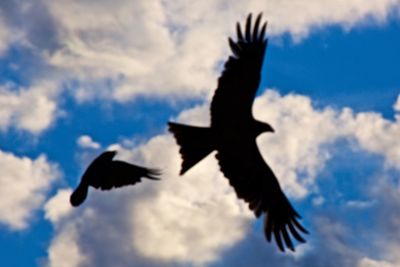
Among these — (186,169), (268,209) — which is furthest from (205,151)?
(268,209)

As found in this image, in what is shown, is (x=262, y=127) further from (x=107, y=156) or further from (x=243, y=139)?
(x=107, y=156)

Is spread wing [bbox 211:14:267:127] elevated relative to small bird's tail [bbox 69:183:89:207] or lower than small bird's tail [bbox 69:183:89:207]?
elevated

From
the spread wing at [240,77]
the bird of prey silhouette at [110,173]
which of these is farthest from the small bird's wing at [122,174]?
the spread wing at [240,77]

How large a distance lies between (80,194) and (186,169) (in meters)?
2.39

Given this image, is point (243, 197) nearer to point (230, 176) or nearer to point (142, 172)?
point (230, 176)

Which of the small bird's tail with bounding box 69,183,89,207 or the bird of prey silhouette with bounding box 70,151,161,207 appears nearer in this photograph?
the small bird's tail with bounding box 69,183,89,207

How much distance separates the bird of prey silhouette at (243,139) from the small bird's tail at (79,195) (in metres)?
2.26

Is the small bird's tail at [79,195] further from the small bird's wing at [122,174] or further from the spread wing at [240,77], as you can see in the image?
the spread wing at [240,77]

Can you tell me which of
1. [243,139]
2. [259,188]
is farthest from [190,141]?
[259,188]

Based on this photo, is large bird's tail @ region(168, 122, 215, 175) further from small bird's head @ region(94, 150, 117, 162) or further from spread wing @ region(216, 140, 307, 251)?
small bird's head @ region(94, 150, 117, 162)

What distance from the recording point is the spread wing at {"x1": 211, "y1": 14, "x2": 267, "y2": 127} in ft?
59.9

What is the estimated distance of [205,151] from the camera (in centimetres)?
1886

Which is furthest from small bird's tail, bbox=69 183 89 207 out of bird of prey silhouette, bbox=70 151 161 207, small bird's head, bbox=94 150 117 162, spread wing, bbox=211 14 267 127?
spread wing, bbox=211 14 267 127

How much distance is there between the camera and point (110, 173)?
20484 millimetres
